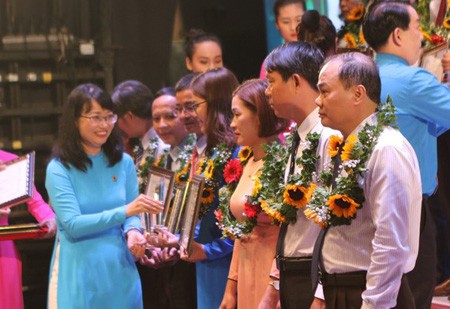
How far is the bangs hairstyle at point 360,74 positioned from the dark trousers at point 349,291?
0.57m

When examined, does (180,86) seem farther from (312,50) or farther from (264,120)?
(312,50)

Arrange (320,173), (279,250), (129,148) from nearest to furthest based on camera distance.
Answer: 1. (320,173)
2. (279,250)
3. (129,148)

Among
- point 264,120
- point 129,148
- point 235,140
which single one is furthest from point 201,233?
point 129,148

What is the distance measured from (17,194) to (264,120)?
148cm

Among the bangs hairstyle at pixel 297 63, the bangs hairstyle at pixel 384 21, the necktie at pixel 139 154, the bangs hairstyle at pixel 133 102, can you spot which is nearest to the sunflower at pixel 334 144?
the bangs hairstyle at pixel 297 63

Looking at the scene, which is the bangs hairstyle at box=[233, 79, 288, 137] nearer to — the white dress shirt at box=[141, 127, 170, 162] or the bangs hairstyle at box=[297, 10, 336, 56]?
the bangs hairstyle at box=[297, 10, 336, 56]

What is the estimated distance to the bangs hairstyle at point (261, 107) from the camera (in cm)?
383

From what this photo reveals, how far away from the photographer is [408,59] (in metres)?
4.00

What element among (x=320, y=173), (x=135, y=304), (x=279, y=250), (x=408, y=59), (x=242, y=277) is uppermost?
(x=408, y=59)

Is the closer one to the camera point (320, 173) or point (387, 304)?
point (387, 304)

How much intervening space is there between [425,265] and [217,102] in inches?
51.9

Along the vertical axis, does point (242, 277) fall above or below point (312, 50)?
below

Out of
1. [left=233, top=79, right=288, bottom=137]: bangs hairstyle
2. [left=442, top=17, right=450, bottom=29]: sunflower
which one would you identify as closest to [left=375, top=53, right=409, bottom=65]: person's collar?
[left=233, top=79, right=288, bottom=137]: bangs hairstyle

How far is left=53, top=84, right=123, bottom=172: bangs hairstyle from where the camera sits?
14.6 ft
